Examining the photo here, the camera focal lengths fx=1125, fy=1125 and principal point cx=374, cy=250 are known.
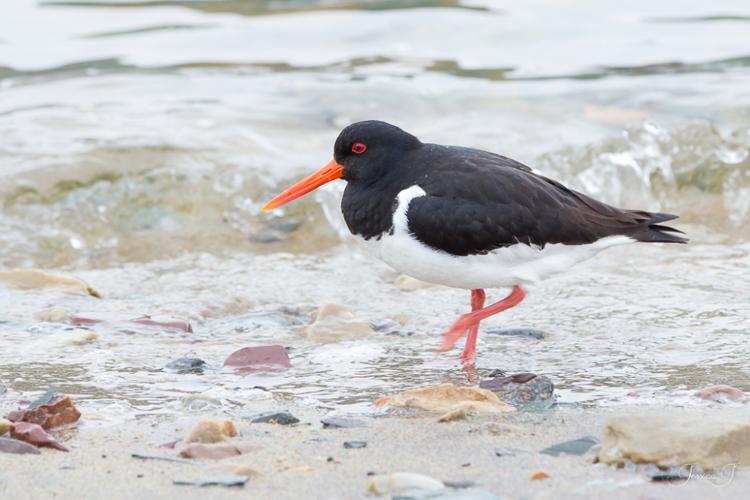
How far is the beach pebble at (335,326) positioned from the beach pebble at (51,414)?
161 centimetres

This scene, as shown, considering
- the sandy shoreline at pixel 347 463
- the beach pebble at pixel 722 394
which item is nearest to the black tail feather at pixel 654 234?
the beach pebble at pixel 722 394

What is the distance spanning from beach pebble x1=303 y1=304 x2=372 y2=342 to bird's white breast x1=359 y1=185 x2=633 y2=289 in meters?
0.51

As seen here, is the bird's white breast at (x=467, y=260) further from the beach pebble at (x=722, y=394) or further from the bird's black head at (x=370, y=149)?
the beach pebble at (x=722, y=394)

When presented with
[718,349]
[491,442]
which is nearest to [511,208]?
[718,349]

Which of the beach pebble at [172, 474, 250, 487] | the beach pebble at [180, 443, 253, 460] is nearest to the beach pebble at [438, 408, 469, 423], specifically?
the beach pebble at [180, 443, 253, 460]

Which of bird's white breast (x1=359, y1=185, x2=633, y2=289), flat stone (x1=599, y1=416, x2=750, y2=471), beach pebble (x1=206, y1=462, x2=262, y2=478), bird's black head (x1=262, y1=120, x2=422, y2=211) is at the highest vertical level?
bird's black head (x1=262, y1=120, x2=422, y2=211)

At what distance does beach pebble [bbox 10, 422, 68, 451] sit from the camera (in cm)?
363

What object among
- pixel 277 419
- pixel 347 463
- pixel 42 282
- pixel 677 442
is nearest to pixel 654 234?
pixel 677 442

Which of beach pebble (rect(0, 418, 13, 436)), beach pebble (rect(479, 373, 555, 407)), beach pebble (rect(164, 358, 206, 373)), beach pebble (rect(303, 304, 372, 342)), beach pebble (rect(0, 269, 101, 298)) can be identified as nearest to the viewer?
beach pebble (rect(0, 418, 13, 436))

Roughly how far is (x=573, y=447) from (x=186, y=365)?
1.89 m

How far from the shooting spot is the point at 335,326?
5.46 m

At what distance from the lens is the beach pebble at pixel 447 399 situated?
4116 mm

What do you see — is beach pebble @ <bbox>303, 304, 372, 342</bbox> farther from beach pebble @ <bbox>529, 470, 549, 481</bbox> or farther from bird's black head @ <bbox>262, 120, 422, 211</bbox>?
beach pebble @ <bbox>529, 470, 549, 481</bbox>

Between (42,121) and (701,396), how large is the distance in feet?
21.0
